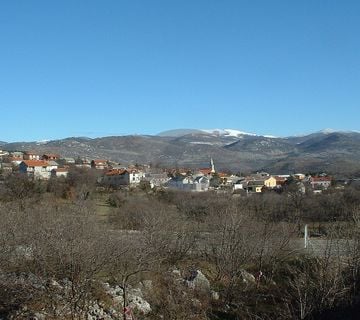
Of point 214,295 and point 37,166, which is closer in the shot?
point 214,295

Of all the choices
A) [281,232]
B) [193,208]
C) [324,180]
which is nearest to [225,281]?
[281,232]

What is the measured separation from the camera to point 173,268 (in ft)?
61.5

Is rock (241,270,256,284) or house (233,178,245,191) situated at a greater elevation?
rock (241,270,256,284)

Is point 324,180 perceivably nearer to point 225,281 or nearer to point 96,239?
point 225,281

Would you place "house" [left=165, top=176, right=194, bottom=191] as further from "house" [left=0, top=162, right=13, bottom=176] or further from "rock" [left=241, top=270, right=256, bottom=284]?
"rock" [left=241, top=270, right=256, bottom=284]

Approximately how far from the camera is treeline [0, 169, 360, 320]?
43.0ft

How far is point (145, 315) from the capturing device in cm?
1510

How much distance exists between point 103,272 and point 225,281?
4.79 metres

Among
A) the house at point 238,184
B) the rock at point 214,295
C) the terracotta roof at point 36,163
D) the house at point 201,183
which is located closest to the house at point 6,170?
the terracotta roof at point 36,163

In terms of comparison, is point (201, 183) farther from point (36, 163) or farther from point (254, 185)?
point (36, 163)

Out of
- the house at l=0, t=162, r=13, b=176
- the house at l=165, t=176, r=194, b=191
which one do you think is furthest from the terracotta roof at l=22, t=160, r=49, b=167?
the house at l=165, t=176, r=194, b=191

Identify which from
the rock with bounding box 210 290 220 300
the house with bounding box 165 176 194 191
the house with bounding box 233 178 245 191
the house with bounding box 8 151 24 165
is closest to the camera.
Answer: the rock with bounding box 210 290 220 300

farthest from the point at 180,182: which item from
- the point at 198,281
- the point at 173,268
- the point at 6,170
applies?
the point at 198,281

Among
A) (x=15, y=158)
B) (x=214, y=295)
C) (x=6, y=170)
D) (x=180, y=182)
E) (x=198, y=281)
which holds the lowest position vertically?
(x=180, y=182)
